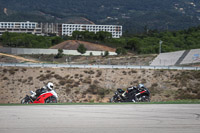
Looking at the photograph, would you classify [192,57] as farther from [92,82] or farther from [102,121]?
Result: [102,121]

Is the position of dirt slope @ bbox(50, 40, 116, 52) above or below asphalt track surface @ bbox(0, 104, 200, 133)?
above

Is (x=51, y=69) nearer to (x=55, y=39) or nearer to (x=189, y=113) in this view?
(x=189, y=113)

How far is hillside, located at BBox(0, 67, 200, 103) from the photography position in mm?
56150

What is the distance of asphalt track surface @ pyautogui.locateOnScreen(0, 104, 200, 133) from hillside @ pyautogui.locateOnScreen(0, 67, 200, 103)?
36941 mm

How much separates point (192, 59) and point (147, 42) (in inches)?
3615

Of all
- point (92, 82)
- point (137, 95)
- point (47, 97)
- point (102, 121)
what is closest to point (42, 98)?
point (47, 97)

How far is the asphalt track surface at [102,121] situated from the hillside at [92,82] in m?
36.9

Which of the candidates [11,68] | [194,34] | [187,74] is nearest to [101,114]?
[187,74]

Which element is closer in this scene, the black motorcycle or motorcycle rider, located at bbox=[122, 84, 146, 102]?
the black motorcycle

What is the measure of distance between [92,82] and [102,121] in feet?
157

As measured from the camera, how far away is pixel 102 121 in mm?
14508

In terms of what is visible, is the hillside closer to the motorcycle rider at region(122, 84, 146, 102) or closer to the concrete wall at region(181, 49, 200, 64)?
the concrete wall at region(181, 49, 200, 64)

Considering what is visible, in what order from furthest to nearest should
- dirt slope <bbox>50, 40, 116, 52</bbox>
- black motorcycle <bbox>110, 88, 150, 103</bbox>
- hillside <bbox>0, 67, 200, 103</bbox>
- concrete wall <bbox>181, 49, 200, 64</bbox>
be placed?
dirt slope <bbox>50, 40, 116, 52</bbox>
concrete wall <bbox>181, 49, 200, 64</bbox>
hillside <bbox>0, 67, 200, 103</bbox>
black motorcycle <bbox>110, 88, 150, 103</bbox>

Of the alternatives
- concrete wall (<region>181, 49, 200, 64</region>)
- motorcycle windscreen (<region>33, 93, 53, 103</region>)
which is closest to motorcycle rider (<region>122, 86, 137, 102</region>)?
motorcycle windscreen (<region>33, 93, 53, 103</region>)
